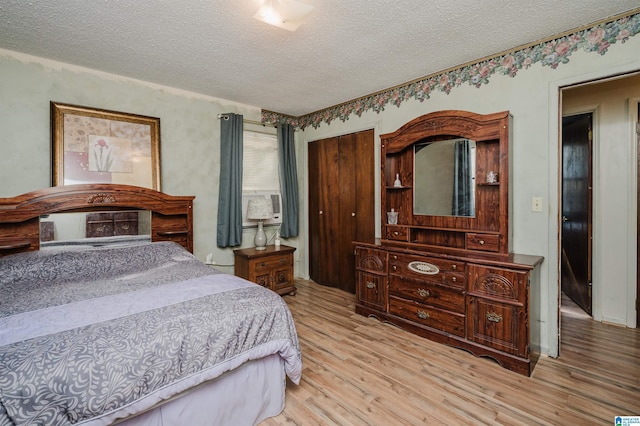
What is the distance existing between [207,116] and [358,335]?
297cm

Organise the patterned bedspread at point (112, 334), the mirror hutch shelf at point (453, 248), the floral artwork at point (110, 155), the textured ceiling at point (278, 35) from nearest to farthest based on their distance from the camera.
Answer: the patterned bedspread at point (112, 334) < the textured ceiling at point (278, 35) < the mirror hutch shelf at point (453, 248) < the floral artwork at point (110, 155)

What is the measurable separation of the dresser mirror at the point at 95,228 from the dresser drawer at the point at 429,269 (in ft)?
7.99

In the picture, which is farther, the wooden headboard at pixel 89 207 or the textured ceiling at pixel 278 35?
the wooden headboard at pixel 89 207

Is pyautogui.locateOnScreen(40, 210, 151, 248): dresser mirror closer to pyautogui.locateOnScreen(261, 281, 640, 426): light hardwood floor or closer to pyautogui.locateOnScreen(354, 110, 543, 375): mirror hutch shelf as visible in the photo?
pyautogui.locateOnScreen(261, 281, 640, 426): light hardwood floor

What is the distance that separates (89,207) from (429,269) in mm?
3076

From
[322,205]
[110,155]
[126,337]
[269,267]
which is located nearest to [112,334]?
[126,337]

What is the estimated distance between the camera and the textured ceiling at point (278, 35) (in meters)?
1.95

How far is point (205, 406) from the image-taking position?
1.51 m

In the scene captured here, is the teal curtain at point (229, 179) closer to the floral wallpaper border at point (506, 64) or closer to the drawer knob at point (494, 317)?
the floral wallpaper border at point (506, 64)

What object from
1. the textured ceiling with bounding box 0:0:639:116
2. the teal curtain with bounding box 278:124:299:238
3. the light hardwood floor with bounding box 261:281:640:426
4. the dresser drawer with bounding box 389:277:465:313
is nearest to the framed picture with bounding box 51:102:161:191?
the textured ceiling with bounding box 0:0:639:116

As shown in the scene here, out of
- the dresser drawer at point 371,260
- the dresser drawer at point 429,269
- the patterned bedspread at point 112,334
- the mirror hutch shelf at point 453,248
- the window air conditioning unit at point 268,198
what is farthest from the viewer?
the window air conditioning unit at point 268,198

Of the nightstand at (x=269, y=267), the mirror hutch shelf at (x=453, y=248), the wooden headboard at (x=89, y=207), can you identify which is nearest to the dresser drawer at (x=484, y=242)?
the mirror hutch shelf at (x=453, y=248)

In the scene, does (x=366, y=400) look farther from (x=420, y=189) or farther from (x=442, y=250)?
(x=420, y=189)

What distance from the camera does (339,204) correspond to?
4.14m
